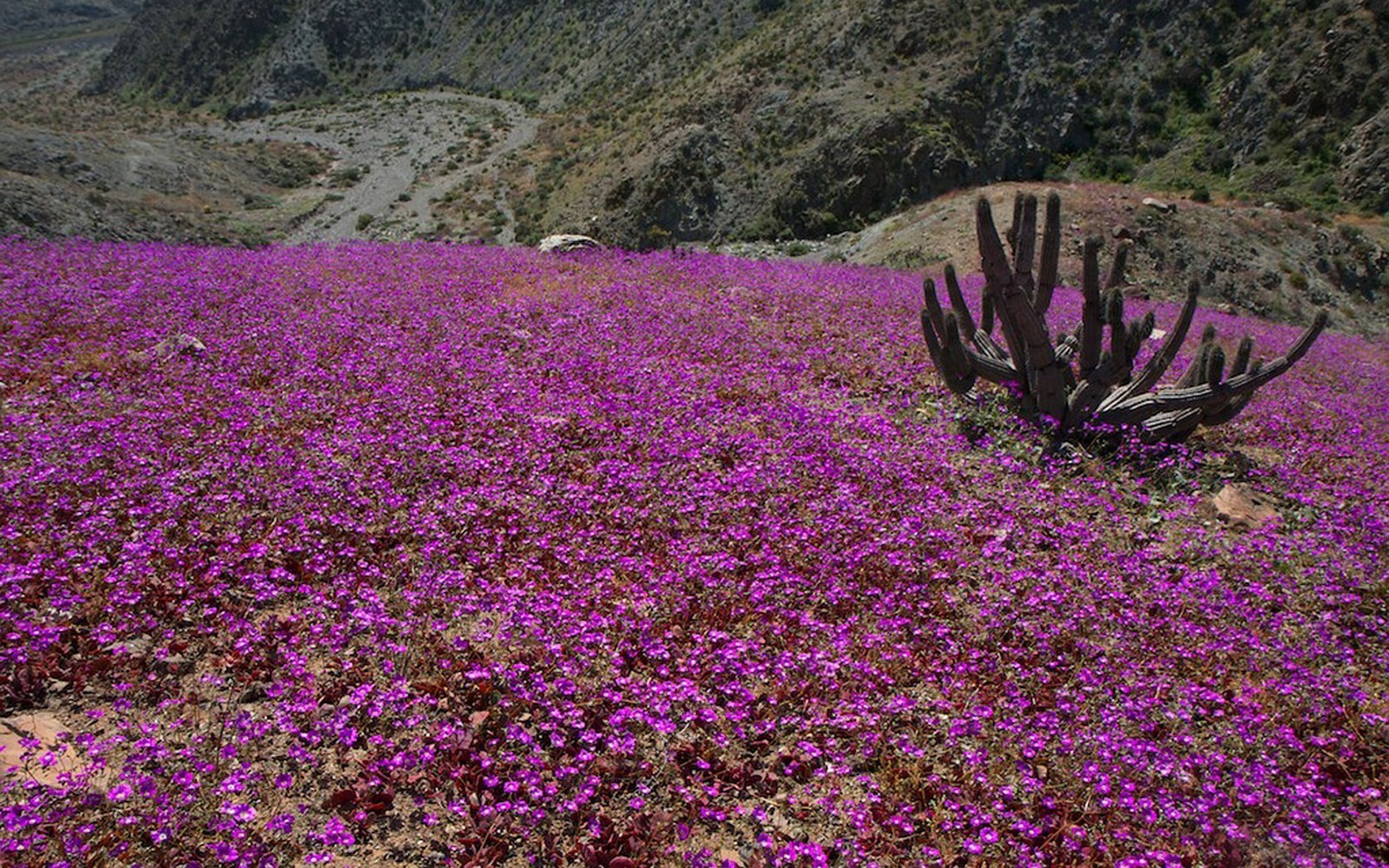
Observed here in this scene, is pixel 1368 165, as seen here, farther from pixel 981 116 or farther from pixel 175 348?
pixel 175 348

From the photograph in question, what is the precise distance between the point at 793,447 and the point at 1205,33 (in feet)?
168

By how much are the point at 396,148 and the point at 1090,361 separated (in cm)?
7729

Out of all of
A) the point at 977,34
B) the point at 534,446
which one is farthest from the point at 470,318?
the point at 977,34

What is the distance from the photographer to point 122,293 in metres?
12.6

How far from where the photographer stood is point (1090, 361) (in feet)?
31.3

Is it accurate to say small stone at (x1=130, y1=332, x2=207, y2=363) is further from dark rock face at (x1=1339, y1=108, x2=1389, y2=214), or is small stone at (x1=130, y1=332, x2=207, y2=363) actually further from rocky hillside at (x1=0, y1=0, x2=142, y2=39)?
rocky hillside at (x1=0, y1=0, x2=142, y2=39)

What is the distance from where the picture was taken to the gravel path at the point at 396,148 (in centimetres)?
4997

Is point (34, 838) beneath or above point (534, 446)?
beneath

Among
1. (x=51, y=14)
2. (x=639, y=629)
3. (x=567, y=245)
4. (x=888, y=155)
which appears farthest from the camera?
(x=51, y=14)

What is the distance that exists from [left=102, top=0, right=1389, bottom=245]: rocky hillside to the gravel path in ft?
27.9

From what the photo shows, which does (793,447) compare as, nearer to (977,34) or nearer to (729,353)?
(729,353)

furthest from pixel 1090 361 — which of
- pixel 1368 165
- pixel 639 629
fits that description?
pixel 1368 165

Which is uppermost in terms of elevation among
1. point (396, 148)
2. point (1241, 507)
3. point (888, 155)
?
point (396, 148)

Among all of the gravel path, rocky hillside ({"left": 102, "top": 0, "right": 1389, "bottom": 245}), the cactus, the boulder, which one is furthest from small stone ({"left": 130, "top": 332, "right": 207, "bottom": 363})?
the gravel path
